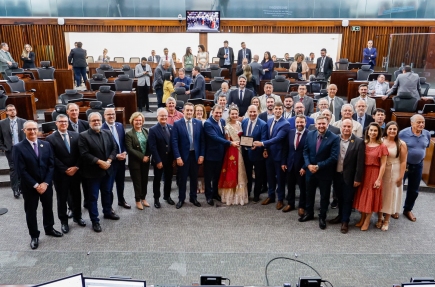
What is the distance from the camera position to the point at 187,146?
17.4 feet

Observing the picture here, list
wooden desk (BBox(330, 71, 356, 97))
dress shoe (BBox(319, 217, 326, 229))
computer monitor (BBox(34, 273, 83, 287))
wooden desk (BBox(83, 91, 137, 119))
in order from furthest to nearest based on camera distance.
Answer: wooden desk (BBox(330, 71, 356, 97))
wooden desk (BBox(83, 91, 137, 119))
dress shoe (BBox(319, 217, 326, 229))
computer monitor (BBox(34, 273, 83, 287))

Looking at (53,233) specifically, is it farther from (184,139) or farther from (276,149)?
(276,149)

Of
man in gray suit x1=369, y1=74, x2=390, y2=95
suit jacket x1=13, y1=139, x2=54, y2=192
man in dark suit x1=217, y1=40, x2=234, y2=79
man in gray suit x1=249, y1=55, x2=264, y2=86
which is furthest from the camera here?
man in dark suit x1=217, y1=40, x2=234, y2=79

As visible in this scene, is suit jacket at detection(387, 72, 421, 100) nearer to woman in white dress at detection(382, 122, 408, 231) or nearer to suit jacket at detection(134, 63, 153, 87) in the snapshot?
woman in white dress at detection(382, 122, 408, 231)

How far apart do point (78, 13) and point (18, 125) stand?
32.2 feet

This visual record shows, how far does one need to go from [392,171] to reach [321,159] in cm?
87

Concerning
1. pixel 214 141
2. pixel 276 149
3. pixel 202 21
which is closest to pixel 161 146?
pixel 214 141

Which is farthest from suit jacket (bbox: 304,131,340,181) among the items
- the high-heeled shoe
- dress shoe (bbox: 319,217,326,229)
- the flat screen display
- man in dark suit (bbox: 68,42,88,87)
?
the flat screen display

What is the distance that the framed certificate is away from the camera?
5.25 metres

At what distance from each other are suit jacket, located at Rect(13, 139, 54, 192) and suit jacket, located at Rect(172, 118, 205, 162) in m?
1.57

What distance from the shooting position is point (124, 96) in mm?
8805

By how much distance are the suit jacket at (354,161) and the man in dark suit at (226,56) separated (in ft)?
26.7

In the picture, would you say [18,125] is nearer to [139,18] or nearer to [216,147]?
[216,147]

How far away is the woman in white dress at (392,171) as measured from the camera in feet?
15.2
